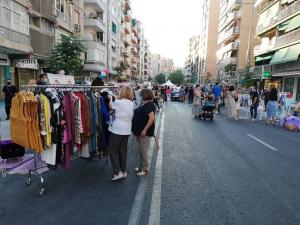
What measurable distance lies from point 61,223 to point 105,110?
2.63m

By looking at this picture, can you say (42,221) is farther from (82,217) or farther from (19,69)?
(19,69)

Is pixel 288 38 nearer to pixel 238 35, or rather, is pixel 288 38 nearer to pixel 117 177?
pixel 238 35

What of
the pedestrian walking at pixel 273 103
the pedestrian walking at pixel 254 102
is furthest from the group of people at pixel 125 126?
the pedestrian walking at pixel 254 102

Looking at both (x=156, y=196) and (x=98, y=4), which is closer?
(x=156, y=196)

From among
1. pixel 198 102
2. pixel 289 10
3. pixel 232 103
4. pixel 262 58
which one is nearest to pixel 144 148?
pixel 198 102

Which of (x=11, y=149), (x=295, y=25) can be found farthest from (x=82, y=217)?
(x=295, y=25)

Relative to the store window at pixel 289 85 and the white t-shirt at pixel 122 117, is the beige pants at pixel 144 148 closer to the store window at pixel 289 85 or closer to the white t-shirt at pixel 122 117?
the white t-shirt at pixel 122 117

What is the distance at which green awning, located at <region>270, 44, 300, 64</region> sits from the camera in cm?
2462

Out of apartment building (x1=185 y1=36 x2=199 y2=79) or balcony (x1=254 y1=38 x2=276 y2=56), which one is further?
apartment building (x1=185 y1=36 x2=199 y2=79)

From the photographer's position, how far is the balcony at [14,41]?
53.2ft

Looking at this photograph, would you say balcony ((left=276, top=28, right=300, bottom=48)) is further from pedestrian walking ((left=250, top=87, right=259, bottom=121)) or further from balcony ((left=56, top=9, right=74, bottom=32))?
balcony ((left=56, top=9, right=74, bottom=32))

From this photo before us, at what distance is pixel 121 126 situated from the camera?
4953 mm

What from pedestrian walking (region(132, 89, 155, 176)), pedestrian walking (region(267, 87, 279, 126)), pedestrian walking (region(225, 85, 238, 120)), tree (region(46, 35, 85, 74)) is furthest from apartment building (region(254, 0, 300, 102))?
pedestrian walking (region(132, 89, 155, 176))

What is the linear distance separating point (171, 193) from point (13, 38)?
17.0 meters
